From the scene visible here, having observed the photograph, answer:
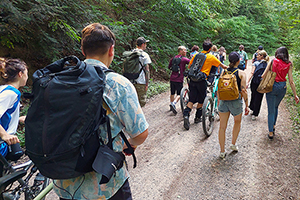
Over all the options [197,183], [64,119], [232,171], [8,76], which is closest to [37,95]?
A: [64,119]

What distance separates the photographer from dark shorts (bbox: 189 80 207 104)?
5.54 meters

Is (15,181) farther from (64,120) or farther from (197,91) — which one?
(197,91)

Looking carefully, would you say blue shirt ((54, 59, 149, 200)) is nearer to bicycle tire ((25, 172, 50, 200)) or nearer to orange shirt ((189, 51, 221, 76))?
bicycle tire ((25, 172, 50, 200))

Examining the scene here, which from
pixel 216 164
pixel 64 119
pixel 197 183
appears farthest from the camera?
pixel 216 164

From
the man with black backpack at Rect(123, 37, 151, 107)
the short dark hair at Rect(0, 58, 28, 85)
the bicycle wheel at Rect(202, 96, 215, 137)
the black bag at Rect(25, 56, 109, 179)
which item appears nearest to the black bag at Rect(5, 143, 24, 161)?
the short dark hair at Rect(0, 58, 28, 85)

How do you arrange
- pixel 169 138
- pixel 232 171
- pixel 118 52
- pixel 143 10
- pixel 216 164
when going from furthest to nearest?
pixel 143 10 < pixel 118 52 < pixel 169 138 < pixel 216 164 < pixel 232 171

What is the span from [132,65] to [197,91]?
6.53 feet

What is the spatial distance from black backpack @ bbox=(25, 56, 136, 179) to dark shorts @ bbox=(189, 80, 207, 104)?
4.59 metres

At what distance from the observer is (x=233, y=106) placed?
157 inches

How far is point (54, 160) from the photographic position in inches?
47.9

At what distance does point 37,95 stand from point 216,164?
3.72 m

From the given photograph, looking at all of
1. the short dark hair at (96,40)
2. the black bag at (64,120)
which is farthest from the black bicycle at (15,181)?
the short dark hair at (96,40)

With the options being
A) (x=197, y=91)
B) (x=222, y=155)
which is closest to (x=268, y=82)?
(x=197, y=91)

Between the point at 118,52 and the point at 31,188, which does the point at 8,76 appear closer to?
the point at 31,188
